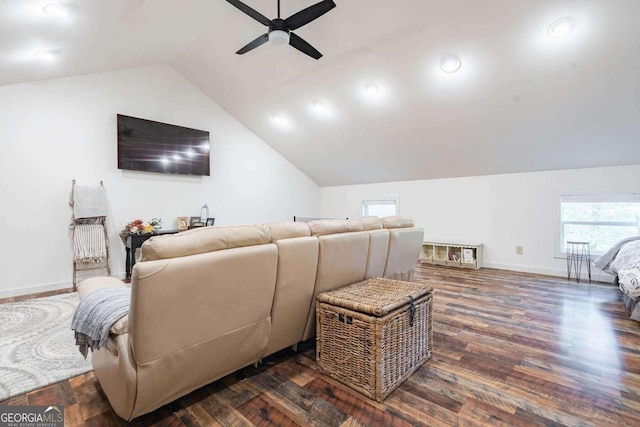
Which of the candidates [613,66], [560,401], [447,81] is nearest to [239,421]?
[560,401]

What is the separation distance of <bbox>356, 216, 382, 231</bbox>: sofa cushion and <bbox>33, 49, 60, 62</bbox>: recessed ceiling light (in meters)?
3.35

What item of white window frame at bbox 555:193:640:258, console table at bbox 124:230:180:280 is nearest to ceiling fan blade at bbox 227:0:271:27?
console table at bbox 124:230:180:280

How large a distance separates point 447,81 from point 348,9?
1.39 meters

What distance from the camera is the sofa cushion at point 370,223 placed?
7.92 feet

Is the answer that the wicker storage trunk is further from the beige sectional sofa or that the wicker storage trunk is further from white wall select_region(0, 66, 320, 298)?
white wall select_region(0, 66, 320, 298)

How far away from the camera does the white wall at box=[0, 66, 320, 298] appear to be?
3.53 m

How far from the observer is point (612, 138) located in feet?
11.7

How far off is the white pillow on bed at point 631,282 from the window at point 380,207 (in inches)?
141

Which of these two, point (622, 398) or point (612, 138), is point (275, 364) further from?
point (612, 138)

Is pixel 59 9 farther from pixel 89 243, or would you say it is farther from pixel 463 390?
pixel 463 390

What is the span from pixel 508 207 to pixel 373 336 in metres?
4.16

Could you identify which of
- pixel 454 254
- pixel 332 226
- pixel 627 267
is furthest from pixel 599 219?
pixel 332 226

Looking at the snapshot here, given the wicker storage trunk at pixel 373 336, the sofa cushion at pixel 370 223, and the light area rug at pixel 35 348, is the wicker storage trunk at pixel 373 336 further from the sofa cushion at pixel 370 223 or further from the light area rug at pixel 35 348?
the light area rug at pixel 35 348

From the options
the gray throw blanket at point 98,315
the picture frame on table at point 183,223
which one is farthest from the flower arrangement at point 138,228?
the gray throw blanket at point 98,315
